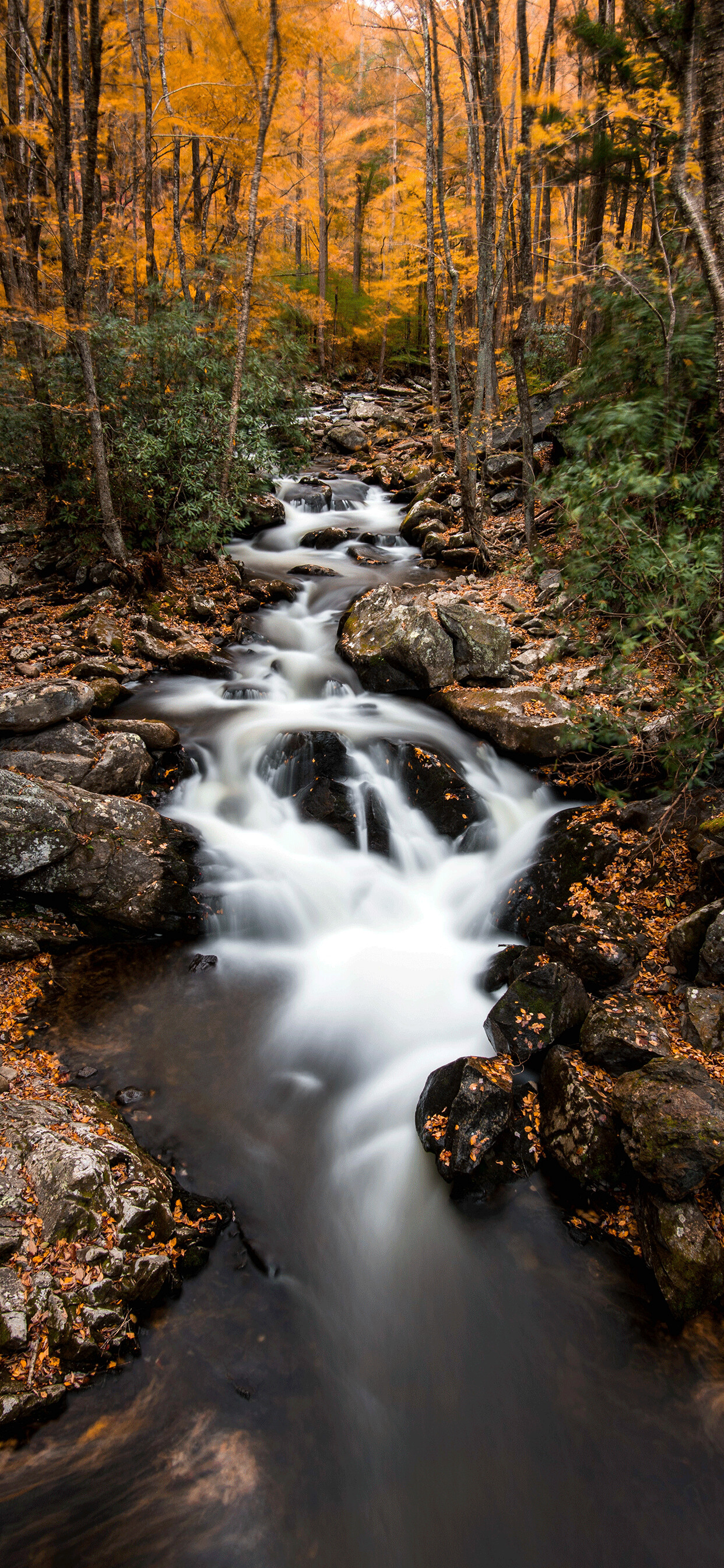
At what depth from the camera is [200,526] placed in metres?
10.7

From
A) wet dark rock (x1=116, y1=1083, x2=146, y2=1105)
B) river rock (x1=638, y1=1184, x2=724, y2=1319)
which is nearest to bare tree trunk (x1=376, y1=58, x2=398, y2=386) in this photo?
wet dark rock (x1=116, y1=1083, x2=146, y2=1105)

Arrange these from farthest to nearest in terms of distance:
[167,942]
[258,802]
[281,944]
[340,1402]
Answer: [258,802]
[281,944]
[167,942]
[340,1402]

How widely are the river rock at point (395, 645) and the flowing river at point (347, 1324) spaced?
2.92 m

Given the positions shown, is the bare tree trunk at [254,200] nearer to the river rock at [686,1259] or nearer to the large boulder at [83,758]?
the large boulder at [83,758]

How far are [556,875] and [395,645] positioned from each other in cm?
433

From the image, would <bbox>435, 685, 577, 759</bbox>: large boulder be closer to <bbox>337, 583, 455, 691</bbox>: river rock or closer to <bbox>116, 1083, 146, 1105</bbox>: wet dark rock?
<bbox>337, 583, 455, 691</bbox>: river rock

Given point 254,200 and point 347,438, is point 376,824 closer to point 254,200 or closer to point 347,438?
point 254,200

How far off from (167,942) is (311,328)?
102 feet

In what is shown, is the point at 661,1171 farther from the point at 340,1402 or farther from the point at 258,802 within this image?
the point at 258,802

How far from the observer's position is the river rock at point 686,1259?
345 cm

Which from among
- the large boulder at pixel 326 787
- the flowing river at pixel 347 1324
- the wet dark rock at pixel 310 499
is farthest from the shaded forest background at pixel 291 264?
the flowing river at pixel 347 1324

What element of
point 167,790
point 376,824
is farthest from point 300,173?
point 376,824

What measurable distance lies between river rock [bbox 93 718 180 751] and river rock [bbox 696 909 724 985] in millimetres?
5811

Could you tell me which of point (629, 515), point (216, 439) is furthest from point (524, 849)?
point (216, 439)
